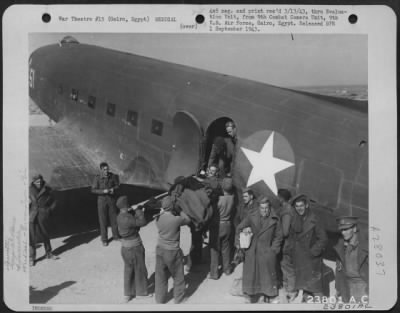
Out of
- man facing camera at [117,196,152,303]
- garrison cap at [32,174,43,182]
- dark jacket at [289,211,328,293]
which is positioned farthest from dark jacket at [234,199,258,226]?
garrison cap at [32,174,43,182]

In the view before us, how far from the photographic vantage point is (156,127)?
10180 mm

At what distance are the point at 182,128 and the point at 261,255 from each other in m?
3.49

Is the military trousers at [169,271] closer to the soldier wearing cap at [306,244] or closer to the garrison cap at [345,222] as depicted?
the soldier wearing cap at [306,244]

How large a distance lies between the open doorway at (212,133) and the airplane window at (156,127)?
142cm

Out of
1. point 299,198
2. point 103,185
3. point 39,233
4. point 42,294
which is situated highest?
point 103,185

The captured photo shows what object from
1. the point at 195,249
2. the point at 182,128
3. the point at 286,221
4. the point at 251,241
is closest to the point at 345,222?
the point at 286,221

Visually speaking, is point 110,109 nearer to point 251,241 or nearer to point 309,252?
point 251,241

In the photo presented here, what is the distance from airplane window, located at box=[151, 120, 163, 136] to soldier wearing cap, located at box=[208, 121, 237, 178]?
155 centimetres

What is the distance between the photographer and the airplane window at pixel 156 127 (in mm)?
10094

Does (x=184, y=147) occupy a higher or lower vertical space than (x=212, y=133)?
lower

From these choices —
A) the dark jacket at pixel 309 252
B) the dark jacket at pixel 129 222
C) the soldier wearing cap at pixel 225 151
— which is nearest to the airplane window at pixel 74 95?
the soldier wearing cap at pixel 225 151
